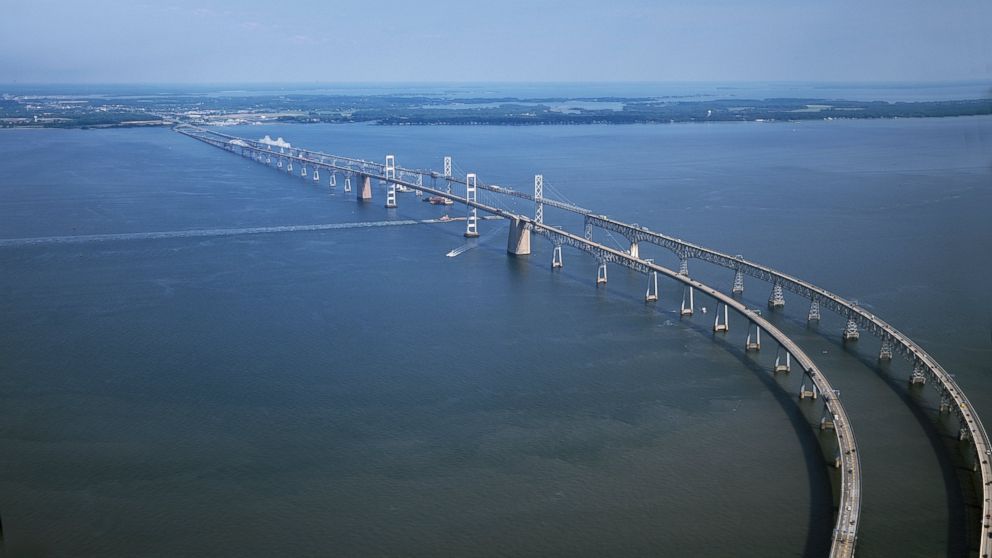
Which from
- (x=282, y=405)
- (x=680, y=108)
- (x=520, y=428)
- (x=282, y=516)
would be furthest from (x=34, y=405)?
(x=680, y=108)

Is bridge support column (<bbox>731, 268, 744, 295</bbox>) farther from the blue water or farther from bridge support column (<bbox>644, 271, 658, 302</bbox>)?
bridge support column (<bbox>644, 271, 658, 302</bbox>)

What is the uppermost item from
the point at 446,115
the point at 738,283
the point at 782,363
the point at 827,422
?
the point at 446,115

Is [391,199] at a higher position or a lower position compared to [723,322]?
higher

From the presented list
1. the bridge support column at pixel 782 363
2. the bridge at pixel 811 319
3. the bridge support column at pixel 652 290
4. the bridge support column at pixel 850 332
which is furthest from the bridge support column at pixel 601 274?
the bridge support column at pixel 782 363

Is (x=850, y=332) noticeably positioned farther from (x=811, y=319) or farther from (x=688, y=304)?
(x=688, y=304)

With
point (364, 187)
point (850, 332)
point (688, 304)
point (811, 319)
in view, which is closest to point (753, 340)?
point (850, 332)

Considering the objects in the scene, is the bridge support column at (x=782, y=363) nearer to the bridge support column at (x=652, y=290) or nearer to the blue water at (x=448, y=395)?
the blue water at (x=448, y=395)
